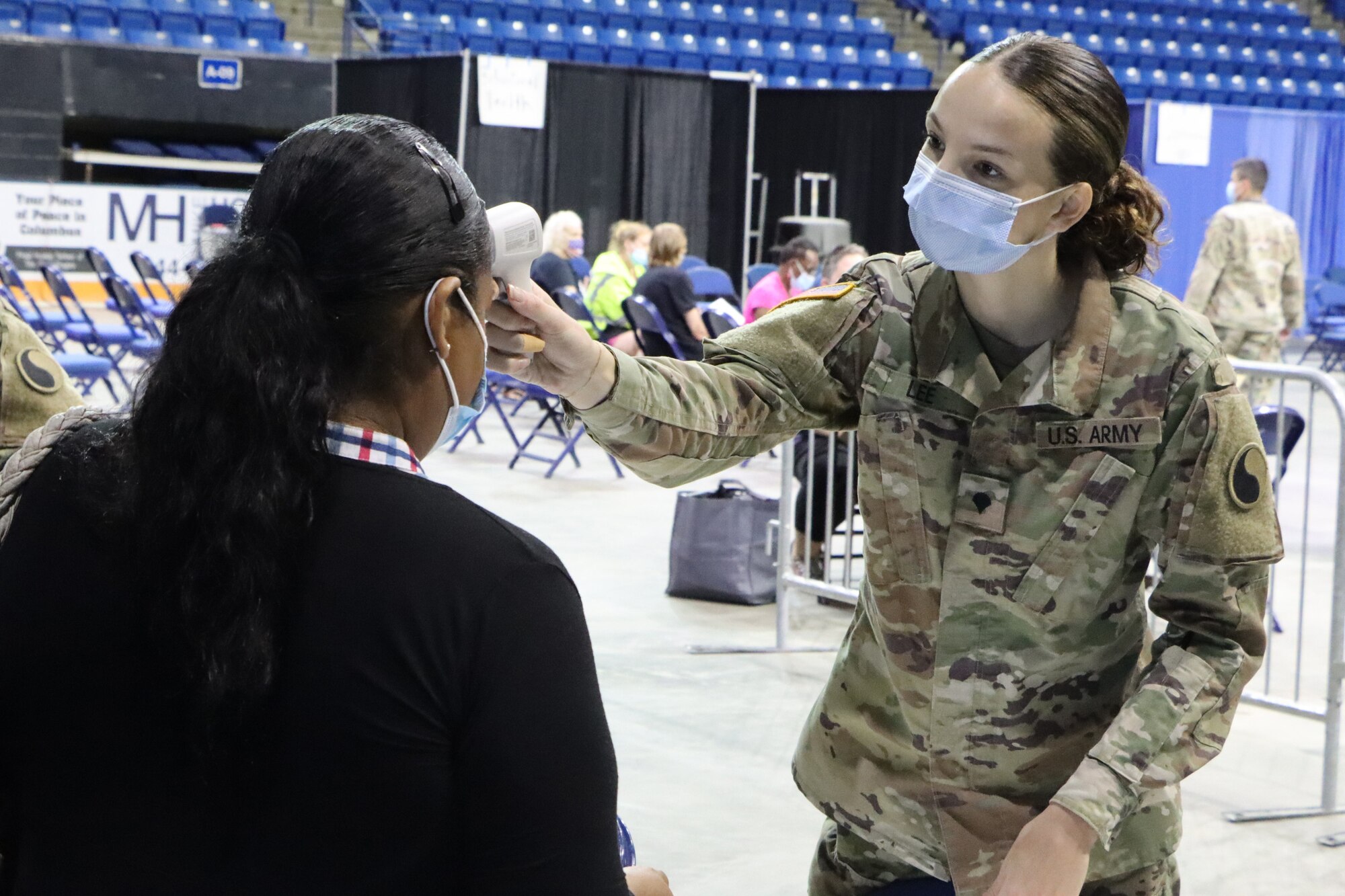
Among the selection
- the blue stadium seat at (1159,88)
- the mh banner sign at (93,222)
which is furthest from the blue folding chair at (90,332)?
the blue stadium seat at (1159,88)

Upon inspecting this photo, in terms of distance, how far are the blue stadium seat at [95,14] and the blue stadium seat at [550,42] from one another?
4.26 m

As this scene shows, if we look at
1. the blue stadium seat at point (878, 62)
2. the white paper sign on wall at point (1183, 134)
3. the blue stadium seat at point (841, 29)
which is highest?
the blue stadium seat at point (841, 29)

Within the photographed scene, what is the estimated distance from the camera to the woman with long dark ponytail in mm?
901

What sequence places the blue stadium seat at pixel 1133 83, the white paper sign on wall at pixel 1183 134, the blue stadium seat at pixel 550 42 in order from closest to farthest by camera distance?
1. the white paper sign on wall at pixel 1183 134
2. the blue stadium seat at pixel 550 42
3. the blue stadium seat at pixel 1133 83

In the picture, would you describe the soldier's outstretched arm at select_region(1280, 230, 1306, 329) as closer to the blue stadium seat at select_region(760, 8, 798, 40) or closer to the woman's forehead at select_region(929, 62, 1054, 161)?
the woman's forehead at select_region(929, 62, 1054, 161)

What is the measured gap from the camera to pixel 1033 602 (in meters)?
1.39

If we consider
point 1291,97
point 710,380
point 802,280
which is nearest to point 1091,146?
point 710,380

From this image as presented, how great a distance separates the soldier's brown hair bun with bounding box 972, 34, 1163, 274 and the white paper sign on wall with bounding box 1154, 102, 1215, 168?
1162cm

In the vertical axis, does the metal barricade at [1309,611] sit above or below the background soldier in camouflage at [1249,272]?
below

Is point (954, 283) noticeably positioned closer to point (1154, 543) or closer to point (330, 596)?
point (1154, 543)

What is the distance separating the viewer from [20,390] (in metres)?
2.42

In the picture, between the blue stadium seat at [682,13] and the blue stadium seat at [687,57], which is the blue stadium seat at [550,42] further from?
the blue stadium seat at [682,13]

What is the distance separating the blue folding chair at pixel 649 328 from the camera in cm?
790

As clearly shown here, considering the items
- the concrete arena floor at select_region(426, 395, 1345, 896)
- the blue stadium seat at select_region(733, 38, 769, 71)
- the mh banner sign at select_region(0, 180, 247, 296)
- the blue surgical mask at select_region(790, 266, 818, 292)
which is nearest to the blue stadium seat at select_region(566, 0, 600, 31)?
the blue stadium seat at select_region(733, 38, 769, 71)
